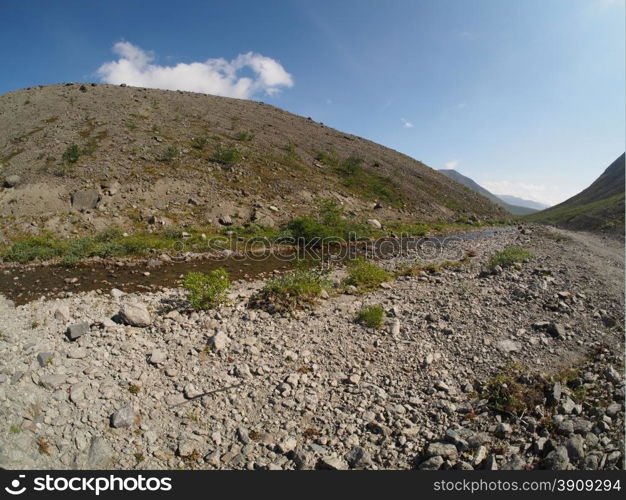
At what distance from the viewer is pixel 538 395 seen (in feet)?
19.2

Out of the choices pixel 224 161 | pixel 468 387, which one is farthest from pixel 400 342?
pixel 224 161

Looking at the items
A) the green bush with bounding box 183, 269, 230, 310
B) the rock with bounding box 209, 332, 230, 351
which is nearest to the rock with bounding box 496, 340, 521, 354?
the rock with bounding box 209, 332, 230, 351

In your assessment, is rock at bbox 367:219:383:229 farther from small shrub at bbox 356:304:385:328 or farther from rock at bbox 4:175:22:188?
rock at bbox 4:175:22:188

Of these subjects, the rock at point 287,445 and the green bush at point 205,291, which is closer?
the rock at point 287,445

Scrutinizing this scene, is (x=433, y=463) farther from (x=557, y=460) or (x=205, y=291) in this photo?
(x=205, y=291)

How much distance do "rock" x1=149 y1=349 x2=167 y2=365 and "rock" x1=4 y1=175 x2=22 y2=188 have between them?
25010 mm

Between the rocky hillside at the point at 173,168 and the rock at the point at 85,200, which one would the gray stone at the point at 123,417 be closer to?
the rocky hillside at the point at 173,168

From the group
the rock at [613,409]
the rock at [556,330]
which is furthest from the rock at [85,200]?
the rock at [613,409]

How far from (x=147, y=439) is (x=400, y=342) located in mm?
5945

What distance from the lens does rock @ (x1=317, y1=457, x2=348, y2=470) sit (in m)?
4.83

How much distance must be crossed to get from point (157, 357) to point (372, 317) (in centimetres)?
568

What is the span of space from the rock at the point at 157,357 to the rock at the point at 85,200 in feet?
63.6

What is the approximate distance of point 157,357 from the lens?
718cm

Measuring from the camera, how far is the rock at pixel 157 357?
7059 millimetres
